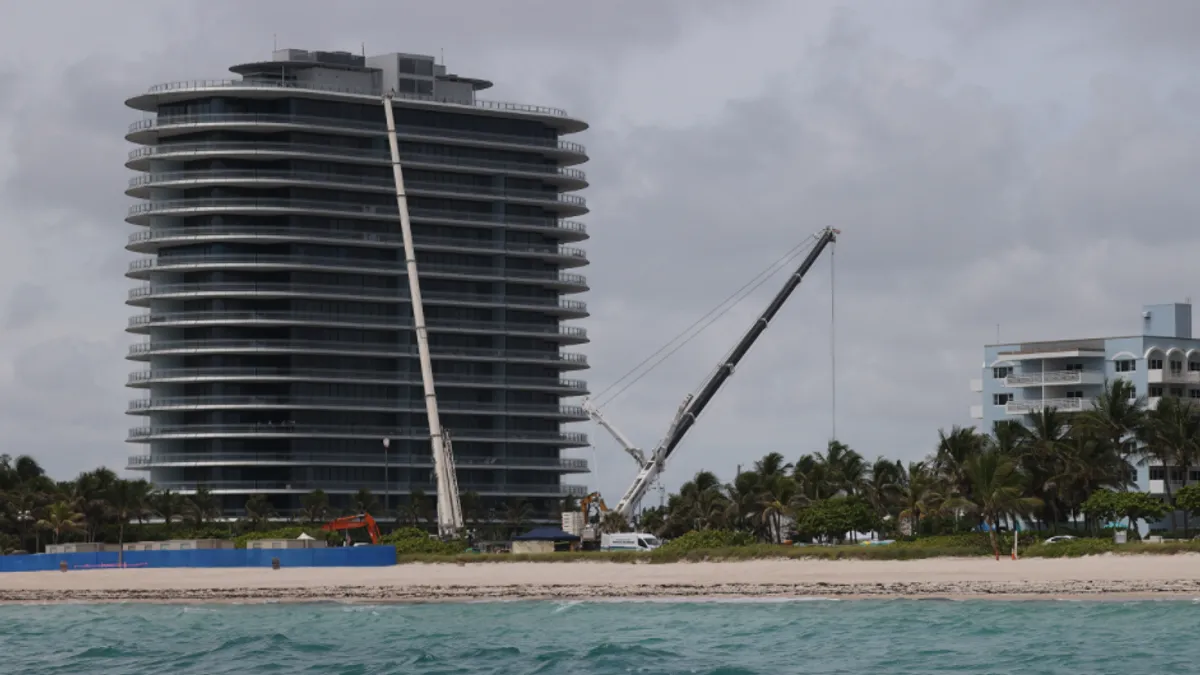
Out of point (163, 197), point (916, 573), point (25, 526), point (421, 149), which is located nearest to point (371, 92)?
point (421, 149)

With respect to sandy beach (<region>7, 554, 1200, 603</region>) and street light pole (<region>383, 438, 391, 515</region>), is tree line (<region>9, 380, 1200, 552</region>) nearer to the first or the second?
street light pole (<region>383, 438, 391, 515</region>)

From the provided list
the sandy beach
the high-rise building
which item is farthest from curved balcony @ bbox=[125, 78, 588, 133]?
the sandy beach

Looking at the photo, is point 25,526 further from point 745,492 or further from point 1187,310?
point 1187,310

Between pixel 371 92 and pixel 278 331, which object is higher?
pixel 371 92

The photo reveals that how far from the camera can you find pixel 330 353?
159 metres

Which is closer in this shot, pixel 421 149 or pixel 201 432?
pixel 201 432

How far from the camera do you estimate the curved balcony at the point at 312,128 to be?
526 feet

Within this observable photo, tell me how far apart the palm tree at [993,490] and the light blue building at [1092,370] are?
51649 millimetres

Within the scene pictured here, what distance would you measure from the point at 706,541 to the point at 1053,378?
6359 cm

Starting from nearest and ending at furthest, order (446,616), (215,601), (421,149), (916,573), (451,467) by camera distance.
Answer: (446,616), (916,573), (215,601), (451,467), (421,149)

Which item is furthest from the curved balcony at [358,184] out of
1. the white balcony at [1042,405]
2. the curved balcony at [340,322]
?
the white balcony at [1042,405]

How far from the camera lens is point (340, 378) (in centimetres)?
16000

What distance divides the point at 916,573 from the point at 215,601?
113ft

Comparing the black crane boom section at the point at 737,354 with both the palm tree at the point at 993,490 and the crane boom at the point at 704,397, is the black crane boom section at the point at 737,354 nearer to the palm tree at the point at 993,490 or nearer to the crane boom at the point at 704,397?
the crane boom at the point at 704,397
